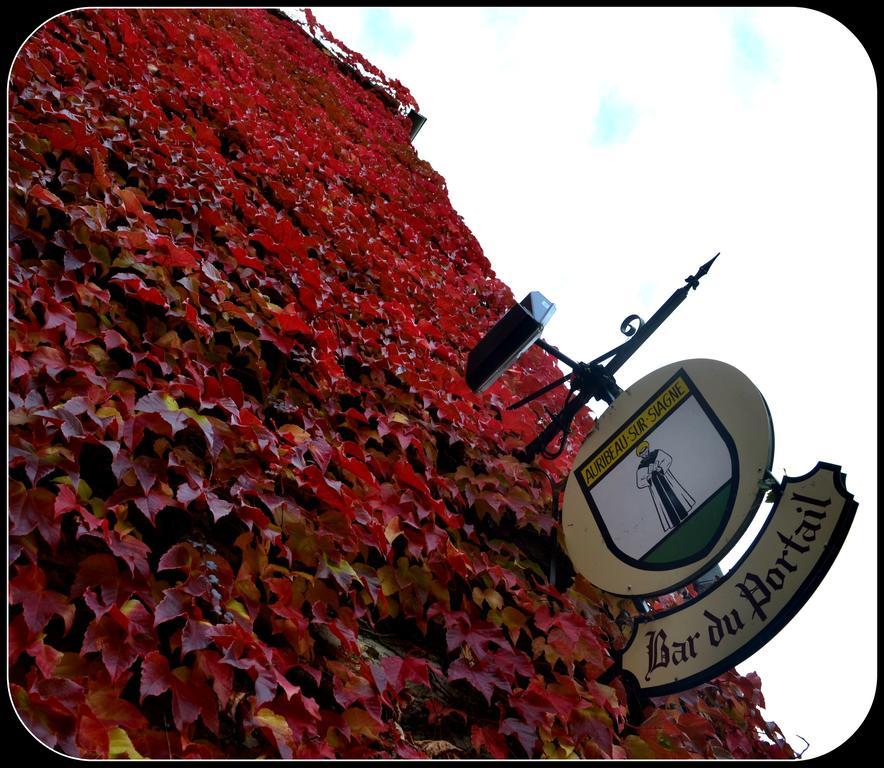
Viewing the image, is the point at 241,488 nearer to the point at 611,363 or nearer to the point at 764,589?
the point at 764,589

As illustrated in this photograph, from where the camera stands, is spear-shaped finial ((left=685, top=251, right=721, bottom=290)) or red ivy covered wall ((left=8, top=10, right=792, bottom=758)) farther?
spear-shaped finial ((left=685, top=251, right=721, bottom=290))

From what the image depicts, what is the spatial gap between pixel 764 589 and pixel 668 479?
1.73 feet

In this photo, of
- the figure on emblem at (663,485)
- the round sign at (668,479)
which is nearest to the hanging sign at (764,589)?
the round sign at (668,479)

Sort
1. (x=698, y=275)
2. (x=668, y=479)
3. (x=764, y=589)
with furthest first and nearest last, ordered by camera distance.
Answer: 1. (x=698, y=275)
2. (x=668, y=479)
3. (x=764, y=589)

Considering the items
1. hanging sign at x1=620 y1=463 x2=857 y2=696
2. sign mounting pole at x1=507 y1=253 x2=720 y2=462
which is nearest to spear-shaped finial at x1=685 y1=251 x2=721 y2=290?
sign mounting pole at x1=507 y1=253 x2=720 y2=462

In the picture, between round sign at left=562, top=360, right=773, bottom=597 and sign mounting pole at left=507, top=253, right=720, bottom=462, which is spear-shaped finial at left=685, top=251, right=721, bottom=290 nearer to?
sign mounting pole at left=507, top=253, right=720, bottom=462

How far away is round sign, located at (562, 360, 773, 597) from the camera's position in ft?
6.81

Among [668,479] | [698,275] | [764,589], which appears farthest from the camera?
[698,275]

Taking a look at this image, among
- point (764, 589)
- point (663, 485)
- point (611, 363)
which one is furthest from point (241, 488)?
point (611, 363)

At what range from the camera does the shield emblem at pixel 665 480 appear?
213cm

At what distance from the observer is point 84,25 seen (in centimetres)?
334

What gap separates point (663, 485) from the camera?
2336 millimetres

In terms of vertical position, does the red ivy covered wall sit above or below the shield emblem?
below

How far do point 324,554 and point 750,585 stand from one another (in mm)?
1316
